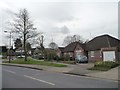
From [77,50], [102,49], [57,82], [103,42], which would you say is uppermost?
[103,42]

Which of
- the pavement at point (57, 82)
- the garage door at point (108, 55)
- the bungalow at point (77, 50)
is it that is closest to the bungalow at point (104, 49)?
the garage door at point (108, 55)

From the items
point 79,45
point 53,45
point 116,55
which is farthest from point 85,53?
point 53,45

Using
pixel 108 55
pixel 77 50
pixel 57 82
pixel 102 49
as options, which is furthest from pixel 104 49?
pixel 57 82

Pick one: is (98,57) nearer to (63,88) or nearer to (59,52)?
(59,52)

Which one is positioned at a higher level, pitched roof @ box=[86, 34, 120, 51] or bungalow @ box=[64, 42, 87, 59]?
pitched roof @ box=[86, 34, 120, 51]

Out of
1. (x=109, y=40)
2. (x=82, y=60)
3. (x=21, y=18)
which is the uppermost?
(x=21, y=18)

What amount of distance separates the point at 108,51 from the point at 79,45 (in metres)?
15.1

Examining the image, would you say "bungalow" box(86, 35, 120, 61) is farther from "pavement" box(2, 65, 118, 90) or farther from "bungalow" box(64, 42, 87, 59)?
"pavement" box(2, 65, 118, 90)

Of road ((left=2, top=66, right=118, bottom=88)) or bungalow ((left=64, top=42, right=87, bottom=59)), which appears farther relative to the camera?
bungalow ((left=64, top=42, right=87, bottom=59))

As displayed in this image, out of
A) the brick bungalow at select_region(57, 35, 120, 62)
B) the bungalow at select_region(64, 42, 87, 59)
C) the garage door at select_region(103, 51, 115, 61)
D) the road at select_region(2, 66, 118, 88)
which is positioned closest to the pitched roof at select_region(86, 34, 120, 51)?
the brick bungalow at select_region(57, 35, 120, 62)

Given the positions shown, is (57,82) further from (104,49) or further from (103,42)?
(103,42)

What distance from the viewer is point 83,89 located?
11.9 meters

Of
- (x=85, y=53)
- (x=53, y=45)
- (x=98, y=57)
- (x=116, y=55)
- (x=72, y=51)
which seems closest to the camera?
(x=116, y=55)

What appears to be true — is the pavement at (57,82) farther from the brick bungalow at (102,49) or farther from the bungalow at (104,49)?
the bungalow at (104,49)
